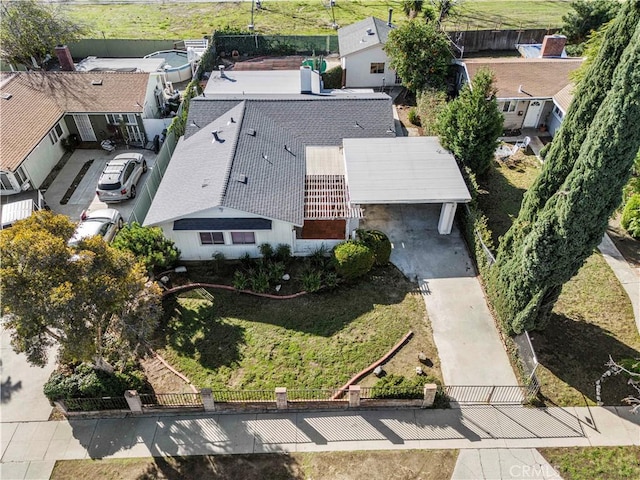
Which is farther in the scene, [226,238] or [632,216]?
[632,216]

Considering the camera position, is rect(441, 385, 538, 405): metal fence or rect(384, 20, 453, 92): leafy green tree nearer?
rect(441, 385, 538, 405): metal fence

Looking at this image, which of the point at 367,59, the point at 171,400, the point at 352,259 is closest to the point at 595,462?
the point at 352,259

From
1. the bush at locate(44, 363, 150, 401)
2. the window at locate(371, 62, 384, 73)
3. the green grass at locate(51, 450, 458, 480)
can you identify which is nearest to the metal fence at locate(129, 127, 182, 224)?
the bush at locate(44, 363, 150, 401)

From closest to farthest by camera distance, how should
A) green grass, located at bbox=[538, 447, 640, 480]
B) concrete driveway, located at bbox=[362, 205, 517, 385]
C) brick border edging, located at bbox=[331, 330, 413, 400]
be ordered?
green grass, located at bbox=[538, 447, 640, 480], brick border edging, located at bbox=[331, 330, 413, 400], concrete driveway, located at bbox=[362, 205, 517, 385]

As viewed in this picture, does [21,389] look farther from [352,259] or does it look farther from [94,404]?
[352,259]

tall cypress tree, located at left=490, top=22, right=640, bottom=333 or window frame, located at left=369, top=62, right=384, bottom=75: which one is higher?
tall cypress tree, located at left=490, top=22, right=640, bottom=333

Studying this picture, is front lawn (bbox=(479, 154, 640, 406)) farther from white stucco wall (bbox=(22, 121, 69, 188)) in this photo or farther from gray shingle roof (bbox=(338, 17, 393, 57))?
white stucco wall (bbox=(22, 121, 69, 188))

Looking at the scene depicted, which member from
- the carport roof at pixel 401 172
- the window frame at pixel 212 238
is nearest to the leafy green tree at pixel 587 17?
the carport roof at pixel 401 172
